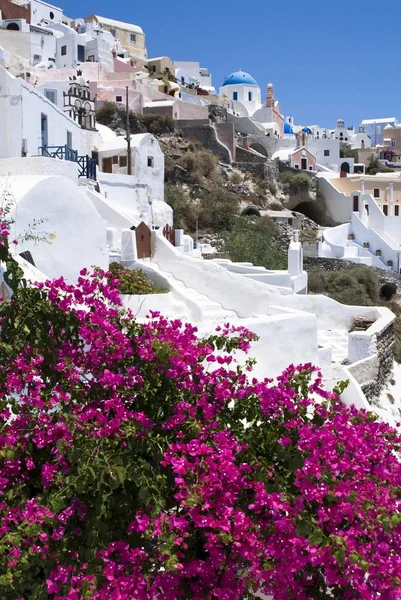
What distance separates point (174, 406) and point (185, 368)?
0.80 ft

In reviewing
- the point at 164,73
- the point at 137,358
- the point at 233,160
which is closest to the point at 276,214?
the point at 233,160

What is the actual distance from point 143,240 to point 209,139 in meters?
25.4

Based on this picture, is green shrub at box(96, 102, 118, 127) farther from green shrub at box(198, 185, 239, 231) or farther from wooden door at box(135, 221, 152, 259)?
wooden door at box(135, 221, 152, 259)

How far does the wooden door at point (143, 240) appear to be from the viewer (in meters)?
13.8

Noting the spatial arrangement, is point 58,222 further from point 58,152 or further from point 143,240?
point 58,152

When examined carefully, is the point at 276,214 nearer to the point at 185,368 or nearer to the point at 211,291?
the point at 211,291

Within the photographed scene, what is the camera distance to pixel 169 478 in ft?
11.7

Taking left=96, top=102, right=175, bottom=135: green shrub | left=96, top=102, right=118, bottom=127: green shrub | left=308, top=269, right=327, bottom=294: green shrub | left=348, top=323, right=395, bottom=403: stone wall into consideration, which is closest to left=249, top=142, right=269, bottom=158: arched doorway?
left=96, top=102, right=175, bottom=135: green shrub

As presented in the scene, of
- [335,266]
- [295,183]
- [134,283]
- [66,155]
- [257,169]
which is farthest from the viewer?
[295,183]

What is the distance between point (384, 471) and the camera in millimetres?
3416

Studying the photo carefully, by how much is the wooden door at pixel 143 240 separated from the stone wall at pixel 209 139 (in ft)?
81.1

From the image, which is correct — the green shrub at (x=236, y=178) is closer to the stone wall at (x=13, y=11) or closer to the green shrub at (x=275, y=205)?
the green shrub at (x=275, y=205)

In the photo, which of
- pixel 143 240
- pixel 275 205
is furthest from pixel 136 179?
pixel 275 205

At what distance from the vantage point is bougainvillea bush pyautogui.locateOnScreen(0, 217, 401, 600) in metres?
3.03
